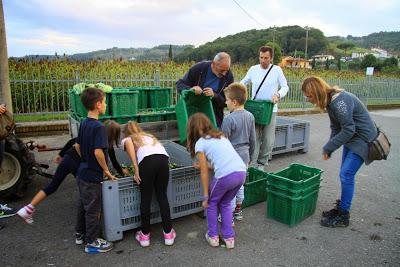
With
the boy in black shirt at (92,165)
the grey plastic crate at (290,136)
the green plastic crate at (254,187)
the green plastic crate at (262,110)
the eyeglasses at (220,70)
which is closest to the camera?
the boy in black shirt at (92,165)

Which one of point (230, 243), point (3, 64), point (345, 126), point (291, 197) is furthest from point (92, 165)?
point (3, 64)

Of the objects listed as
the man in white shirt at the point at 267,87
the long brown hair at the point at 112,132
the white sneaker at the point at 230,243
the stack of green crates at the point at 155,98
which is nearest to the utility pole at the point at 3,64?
the stack of green crates at the point at 155,98

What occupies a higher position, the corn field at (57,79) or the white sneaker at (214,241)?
the corn field at (57,79)

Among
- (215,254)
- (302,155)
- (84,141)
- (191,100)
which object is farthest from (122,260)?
(302,155)

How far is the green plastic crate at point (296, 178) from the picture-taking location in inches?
154

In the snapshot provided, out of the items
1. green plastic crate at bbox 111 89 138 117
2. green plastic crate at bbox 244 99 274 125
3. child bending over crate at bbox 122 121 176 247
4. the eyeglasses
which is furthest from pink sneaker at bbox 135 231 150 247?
green plastic crate at bbox 244 99 274 125

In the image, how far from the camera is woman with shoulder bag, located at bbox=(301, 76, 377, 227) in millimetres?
3797

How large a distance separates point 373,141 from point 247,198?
5.77ft

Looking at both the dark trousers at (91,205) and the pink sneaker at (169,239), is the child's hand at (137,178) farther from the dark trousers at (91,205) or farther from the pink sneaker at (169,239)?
the pink sneaker at (169,239)

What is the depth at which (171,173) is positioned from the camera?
12.5ft

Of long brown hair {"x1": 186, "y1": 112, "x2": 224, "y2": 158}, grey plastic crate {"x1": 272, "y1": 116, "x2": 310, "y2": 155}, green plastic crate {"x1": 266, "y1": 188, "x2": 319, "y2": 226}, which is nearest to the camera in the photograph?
long brown hair {"x1": 186, "y1": 112, "x2": 224, "y2": 158}

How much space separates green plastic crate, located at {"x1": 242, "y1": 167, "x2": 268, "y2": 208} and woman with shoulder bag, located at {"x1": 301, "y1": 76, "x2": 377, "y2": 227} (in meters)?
0.97

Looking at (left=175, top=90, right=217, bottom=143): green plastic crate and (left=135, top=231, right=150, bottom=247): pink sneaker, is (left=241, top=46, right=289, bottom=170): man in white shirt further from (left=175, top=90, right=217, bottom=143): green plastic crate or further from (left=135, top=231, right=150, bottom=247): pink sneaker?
(left=135, top=231, right=150, bottom=247): pink sneaker

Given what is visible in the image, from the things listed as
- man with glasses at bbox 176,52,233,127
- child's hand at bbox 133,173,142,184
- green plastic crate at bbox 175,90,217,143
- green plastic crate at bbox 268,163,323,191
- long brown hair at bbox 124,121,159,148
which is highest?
man with glasses at bbox 176,52,233,127
